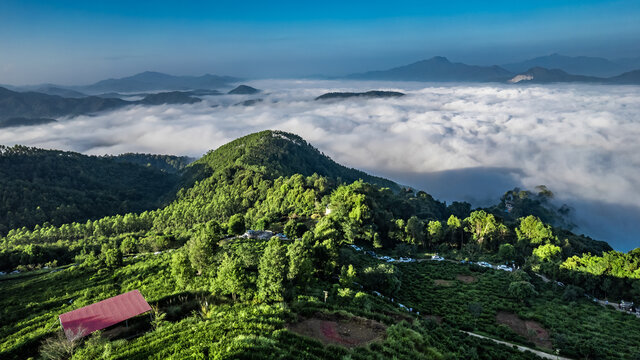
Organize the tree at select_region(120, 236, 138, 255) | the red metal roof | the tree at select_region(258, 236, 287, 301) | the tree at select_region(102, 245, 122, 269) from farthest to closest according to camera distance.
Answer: the tree at select_region(120, 236, 138, 255) < the tree at select_region(102, 245, 122, 269) < the tree at select_region(258, 236, 287, 301) < the red metal roof

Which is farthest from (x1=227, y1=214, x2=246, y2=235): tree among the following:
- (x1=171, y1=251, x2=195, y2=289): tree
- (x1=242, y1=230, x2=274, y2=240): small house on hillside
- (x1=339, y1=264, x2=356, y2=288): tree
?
(x1=339, y1=264, x2=356, y2=288): tree

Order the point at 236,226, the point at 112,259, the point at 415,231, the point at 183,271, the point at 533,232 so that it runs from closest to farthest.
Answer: the point at 183,271
the point at 112,259
the point at 236,226
the point at 415,231
the point at 533,232

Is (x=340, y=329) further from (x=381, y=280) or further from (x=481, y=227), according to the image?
(x=481, y=227)

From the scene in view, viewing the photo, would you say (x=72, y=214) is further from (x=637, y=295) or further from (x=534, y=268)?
(x=637, y=295)

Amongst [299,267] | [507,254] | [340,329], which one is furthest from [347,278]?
[507,254]

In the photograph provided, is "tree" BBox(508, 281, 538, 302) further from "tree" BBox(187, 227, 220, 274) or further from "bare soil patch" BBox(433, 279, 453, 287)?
"tree" BBox(187, 227, 220, 274)
